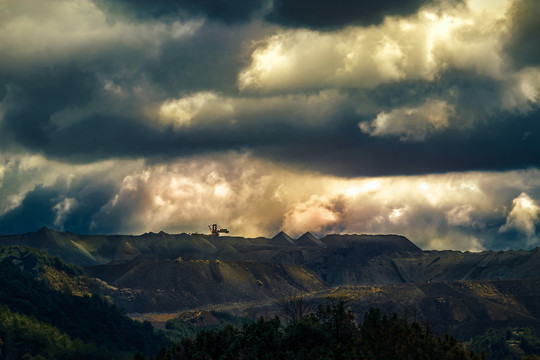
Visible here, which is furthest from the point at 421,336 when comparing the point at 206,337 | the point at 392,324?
the point at 206,337

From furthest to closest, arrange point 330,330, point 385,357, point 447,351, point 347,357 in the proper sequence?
point 330,330 < point 447,351 < point 385,357 < point 347,357

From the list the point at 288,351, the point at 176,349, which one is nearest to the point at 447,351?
the point at 288,351

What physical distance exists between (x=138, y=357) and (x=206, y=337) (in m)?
32.7

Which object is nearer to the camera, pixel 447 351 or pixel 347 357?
pixel 347 357

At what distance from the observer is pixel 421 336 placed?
153 meters

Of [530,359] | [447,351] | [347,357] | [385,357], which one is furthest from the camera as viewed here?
[530,359]

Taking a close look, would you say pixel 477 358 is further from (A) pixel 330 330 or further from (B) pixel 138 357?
(B) pixel 138 357

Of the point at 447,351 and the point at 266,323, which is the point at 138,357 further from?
the point at 447,351

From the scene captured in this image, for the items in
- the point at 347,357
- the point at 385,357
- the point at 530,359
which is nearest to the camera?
the point at 347,357

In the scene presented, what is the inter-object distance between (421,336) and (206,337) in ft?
144

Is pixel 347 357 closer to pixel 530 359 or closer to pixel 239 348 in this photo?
pixel 239 348

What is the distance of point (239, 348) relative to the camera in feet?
495

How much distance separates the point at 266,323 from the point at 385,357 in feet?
93.2

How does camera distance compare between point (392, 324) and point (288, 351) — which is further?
point (392, 324)
